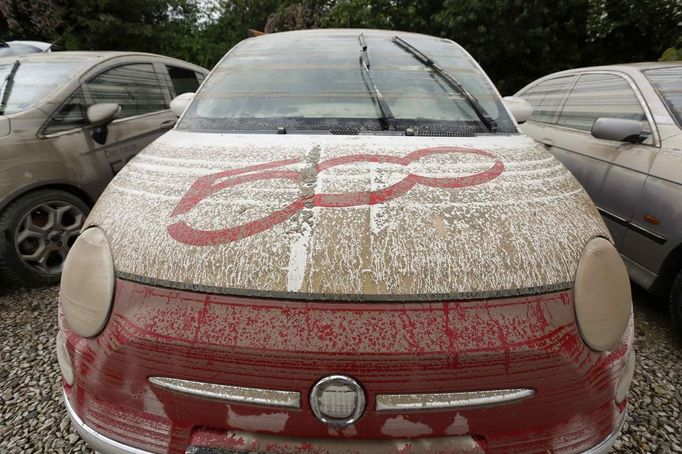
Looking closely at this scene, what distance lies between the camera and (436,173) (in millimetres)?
1407

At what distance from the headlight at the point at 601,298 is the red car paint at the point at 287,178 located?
0.40m

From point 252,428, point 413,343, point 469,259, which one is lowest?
point 252,428

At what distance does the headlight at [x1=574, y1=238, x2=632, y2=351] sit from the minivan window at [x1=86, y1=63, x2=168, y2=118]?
360 centimetres

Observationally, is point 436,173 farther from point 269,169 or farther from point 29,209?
point 29,209

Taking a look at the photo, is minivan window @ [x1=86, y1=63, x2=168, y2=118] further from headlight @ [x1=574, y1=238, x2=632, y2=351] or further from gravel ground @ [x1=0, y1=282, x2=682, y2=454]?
headlight @ [x1=574, y1=238, x2=632, y2=351]

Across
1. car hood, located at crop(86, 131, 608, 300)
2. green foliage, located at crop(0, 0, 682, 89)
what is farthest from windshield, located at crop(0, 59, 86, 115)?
green foliage, located at crop(0, 0, 682, 89)

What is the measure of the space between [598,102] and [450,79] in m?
1.85

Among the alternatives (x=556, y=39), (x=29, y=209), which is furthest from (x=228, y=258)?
(x=556, y=39)

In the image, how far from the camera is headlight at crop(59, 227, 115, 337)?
113 centimetres

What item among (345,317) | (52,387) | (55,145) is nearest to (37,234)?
(55,145)

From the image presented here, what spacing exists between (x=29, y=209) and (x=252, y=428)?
2.64 meters

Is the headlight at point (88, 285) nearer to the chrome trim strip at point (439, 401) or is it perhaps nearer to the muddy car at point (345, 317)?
the muddy car at point (345, 317)

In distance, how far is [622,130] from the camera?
2.63 meters

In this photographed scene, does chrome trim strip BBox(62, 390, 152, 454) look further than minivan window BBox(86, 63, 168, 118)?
No
